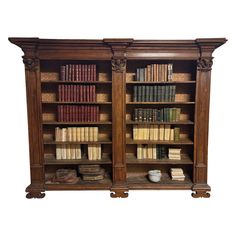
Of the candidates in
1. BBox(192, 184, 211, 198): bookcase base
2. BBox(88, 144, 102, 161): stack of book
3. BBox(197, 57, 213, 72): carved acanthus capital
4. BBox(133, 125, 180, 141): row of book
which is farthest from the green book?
BBox(88, 144, 102, 161): stack of book

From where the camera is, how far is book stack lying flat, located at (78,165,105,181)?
375cm

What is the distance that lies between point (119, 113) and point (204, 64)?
139 centimetres

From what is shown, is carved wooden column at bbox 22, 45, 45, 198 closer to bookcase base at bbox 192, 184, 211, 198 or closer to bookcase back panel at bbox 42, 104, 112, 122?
bookcase back panel at bbox 42, 104, 112, 122

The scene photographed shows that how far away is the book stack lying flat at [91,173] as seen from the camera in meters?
3.75

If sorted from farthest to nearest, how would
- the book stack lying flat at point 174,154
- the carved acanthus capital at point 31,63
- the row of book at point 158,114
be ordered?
the book stack lying flat at point 174,154
the row of book at point 158,114
the carved acanthus capital at point 31,63

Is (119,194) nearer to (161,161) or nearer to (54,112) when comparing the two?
(161,161)

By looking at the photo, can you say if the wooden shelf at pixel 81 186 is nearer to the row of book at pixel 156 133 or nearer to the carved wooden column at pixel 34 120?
the carved wooden column at pixel 34 120

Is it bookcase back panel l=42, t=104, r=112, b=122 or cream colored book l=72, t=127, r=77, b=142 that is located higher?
bookcase back panel l=42, t=104, r=112, b=122

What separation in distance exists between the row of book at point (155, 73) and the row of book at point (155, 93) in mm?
119

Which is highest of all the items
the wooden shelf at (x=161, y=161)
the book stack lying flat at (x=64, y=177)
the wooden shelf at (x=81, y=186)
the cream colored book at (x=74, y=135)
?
the cream colored book at (x=74, y=135)

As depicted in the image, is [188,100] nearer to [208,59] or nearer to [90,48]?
[208,59]

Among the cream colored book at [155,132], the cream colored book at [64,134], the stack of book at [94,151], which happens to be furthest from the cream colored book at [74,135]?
the cream colored book at [155,132]

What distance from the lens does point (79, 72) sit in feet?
11.7

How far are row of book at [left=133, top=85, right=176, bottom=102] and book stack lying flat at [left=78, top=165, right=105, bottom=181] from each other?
1275mm
